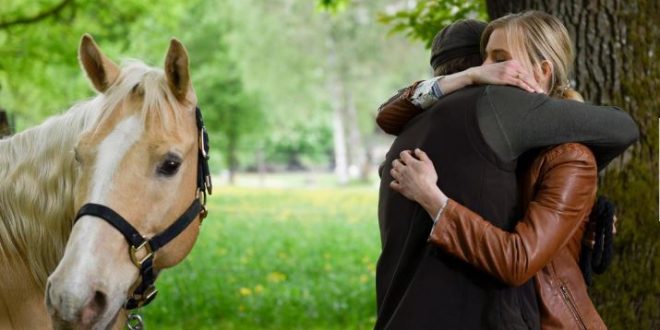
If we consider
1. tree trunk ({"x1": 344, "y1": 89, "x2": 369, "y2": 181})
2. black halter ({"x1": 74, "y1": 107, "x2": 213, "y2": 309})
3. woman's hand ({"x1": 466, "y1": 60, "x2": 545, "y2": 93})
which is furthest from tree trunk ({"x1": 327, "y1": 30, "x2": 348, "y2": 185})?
woman's hand ({"x1": 466, "y1": 60, "x2": 545, "y2": 93})

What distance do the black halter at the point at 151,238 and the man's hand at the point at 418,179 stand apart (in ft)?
2.43


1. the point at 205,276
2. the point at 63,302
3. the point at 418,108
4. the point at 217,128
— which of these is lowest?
the point at 217,128

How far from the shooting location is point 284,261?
32.1 feet

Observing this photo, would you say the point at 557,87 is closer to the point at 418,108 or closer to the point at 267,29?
the point at 418,108

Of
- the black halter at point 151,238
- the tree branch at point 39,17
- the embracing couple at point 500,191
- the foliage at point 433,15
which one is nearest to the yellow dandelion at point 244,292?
the foliage at point 433,15

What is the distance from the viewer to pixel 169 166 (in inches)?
104

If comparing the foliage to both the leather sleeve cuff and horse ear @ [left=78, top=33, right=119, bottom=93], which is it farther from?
the leather sleeve cuff

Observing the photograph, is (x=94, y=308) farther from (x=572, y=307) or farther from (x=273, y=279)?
(x=273, y=279)

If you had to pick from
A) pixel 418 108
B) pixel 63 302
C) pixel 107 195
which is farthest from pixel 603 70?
pixel 63 302

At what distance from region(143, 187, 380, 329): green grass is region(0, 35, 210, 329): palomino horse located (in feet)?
11.9

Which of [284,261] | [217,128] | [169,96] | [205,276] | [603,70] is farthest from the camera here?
[217,128]

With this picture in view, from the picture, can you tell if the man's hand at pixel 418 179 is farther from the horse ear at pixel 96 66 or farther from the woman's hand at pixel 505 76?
the horse ear at pixel 96 66

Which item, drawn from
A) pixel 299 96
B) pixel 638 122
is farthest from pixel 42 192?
pixel 299 96

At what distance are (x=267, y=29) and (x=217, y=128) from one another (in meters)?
4.45
